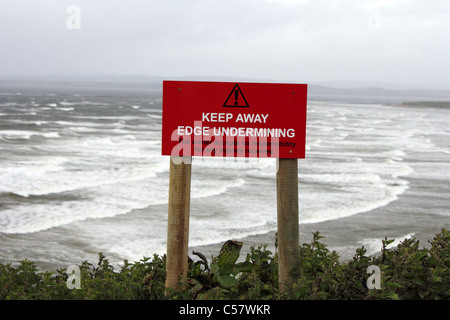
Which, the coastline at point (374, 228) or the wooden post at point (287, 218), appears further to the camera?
the coastline at point (374, 228)

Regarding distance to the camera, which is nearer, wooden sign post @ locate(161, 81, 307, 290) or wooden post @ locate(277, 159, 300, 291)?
wooden sign post @ locate(161, 81, 307, 290)

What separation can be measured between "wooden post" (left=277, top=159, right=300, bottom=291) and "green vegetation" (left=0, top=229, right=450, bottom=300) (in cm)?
9

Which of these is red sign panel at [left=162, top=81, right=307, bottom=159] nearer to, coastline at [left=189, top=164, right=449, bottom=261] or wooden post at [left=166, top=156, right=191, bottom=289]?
wooden post at [left=166, top=156, right=191, bottom=289]

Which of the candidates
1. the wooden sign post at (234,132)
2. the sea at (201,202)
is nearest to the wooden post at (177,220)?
the wooden sign post at (234,132)

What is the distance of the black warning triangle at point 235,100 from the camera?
4039 mm

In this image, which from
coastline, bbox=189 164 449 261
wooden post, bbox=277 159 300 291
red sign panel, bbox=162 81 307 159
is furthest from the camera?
coastline, bbox=189 164 449 261

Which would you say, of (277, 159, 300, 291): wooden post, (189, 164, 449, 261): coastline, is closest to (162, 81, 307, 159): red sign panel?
(277, 159, 300, 291): wooden post

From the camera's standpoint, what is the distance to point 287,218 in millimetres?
4180

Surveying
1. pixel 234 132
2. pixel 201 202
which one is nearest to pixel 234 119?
pixel 234 132

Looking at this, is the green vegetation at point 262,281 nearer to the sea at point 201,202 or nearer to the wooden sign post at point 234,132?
the wooden sign post at point 234,132

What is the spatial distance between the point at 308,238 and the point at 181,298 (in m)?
6.96

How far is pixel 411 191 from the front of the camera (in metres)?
16.3

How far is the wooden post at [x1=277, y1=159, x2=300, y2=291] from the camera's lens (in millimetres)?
4164
